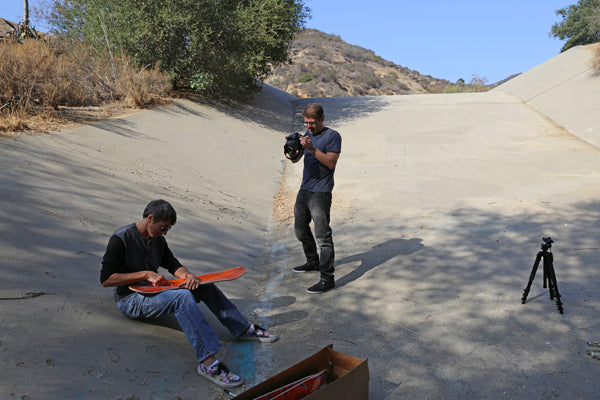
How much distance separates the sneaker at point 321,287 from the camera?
5.05 meters

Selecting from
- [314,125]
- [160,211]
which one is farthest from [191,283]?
[314,125]

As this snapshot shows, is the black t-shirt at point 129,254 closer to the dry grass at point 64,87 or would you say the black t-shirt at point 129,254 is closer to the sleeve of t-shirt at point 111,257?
the sleeve of t-shirt at point 111,257

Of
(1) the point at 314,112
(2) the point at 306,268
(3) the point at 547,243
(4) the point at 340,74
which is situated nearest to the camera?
(3) the point at 547,243

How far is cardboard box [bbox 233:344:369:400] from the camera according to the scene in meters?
2.64

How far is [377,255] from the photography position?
20.3 ft

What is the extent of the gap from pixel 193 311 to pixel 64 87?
26.9ft

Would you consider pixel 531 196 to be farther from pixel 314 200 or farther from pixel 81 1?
pixel 81 1

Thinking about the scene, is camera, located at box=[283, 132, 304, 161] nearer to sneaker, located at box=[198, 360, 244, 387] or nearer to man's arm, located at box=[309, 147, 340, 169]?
man's arm, located at box=[309, 147, 340, 169]

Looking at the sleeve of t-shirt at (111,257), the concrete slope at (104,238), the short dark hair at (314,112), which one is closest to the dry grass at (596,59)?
the concrete slope at (104,238)

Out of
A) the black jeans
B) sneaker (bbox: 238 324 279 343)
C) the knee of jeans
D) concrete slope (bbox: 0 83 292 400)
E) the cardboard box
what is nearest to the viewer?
the cardboard box

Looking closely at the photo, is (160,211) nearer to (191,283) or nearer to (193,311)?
(191,283)

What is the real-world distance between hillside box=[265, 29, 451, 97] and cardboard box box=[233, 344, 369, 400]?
31480 millimetres

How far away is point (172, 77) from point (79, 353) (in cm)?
1286

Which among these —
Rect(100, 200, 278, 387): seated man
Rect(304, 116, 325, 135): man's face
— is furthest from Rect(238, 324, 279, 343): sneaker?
Rect(304, 116, 325, 135): man's face
